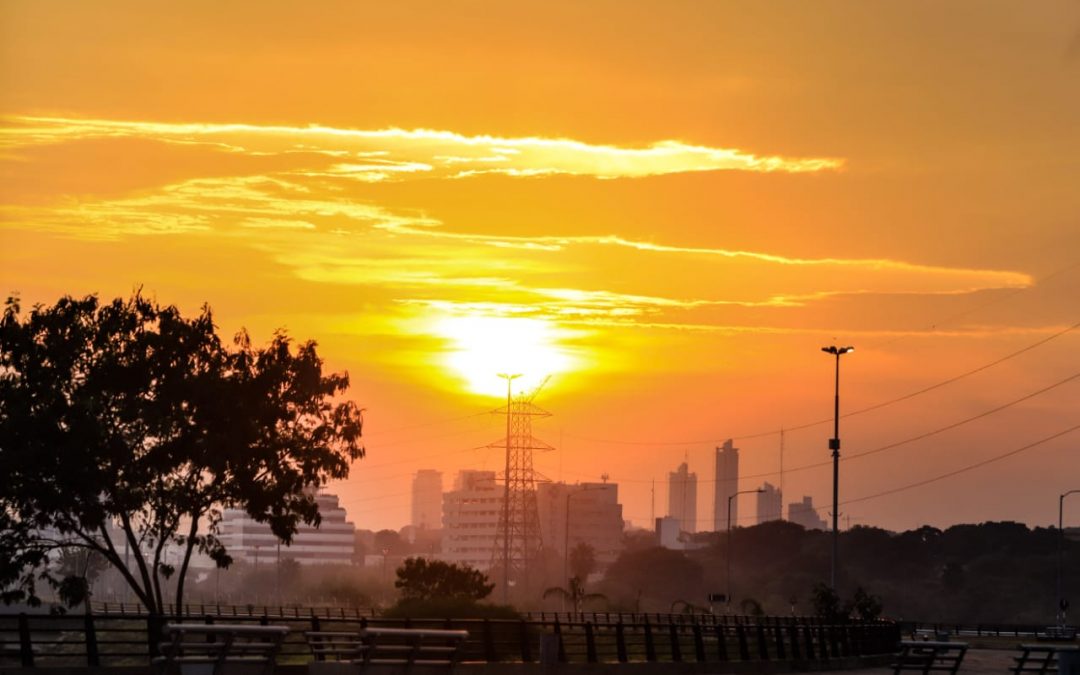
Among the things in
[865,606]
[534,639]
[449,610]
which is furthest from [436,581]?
[534,639]

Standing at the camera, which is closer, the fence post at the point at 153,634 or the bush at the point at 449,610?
the fence post at the point at 153,634

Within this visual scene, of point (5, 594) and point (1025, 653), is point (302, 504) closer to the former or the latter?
point (5, 594)

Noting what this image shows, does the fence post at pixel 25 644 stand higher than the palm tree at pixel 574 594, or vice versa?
the fence post at pixel 25 644

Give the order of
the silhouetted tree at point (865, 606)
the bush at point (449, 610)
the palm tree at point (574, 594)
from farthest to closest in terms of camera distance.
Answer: the palm tree at point (574, 594) → the silhouetted tree at point (865, 606) → the bush at point (449, 610)

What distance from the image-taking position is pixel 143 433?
197ft

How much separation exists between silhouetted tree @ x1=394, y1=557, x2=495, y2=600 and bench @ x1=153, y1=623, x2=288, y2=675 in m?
73.0

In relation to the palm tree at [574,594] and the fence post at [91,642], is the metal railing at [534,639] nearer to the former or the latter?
the fence post at [91,642]

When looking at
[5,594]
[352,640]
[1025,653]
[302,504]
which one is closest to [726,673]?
[1025,653]

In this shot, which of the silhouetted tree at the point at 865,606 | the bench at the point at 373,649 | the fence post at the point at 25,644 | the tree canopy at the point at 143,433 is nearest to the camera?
the bench at the point at 373,649

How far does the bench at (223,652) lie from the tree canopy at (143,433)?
26229 mm

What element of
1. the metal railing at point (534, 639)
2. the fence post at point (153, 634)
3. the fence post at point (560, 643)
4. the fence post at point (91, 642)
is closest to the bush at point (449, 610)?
the metal railing at point (534, 639)

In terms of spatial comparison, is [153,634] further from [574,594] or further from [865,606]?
[574,594]

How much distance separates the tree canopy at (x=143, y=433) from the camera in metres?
57.9

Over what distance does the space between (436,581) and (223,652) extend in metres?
76.9
